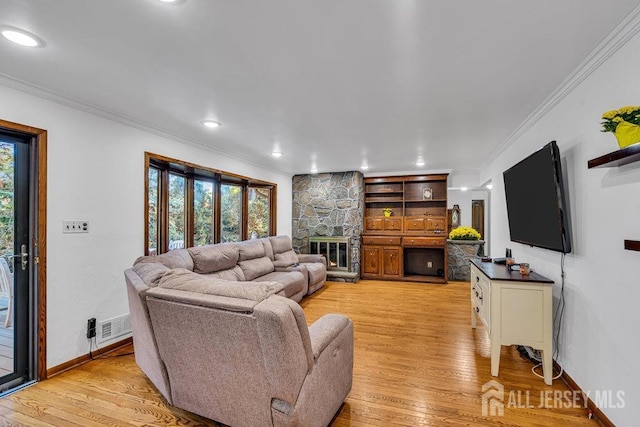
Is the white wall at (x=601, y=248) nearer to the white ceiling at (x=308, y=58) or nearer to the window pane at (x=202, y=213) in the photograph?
the white ceiling at (x=308, y=58)

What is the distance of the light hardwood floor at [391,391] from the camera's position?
189 cm

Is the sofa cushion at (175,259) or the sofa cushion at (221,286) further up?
the sofa cushion at (221,286)

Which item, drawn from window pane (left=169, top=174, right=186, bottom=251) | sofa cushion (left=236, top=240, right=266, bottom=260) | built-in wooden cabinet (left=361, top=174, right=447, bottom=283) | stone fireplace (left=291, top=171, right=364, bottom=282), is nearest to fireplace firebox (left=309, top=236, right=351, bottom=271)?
stone fireplace (left=291, top=171, right=364, bottom=282)

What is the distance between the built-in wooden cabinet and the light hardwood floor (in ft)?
8.83

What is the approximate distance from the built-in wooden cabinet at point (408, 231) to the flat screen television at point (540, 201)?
9.66 feet

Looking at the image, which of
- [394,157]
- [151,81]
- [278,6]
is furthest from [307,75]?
[394,157]

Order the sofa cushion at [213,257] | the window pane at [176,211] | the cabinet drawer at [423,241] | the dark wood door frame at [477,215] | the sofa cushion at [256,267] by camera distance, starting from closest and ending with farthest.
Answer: the sofa cushion at [213,257], the window pane at [176,211], the sofa cushion at [256,267], the cabinet drawer at [423,241], the dark wood door frame at [477,215]

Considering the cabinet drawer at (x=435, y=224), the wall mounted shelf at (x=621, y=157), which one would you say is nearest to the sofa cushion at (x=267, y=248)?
the cabinet drawer at (x=435, y=224)

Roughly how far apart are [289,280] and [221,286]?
2645 millimetres

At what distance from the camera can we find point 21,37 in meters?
1.65

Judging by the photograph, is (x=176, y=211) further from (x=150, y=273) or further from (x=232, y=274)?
(x=150, y=273)

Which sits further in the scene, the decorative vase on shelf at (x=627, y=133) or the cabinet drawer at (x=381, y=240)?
the cabinet drawer at (x=381, y=240)

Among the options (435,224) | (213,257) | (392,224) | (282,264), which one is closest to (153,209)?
(213,257)

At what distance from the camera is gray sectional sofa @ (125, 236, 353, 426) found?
139cm
